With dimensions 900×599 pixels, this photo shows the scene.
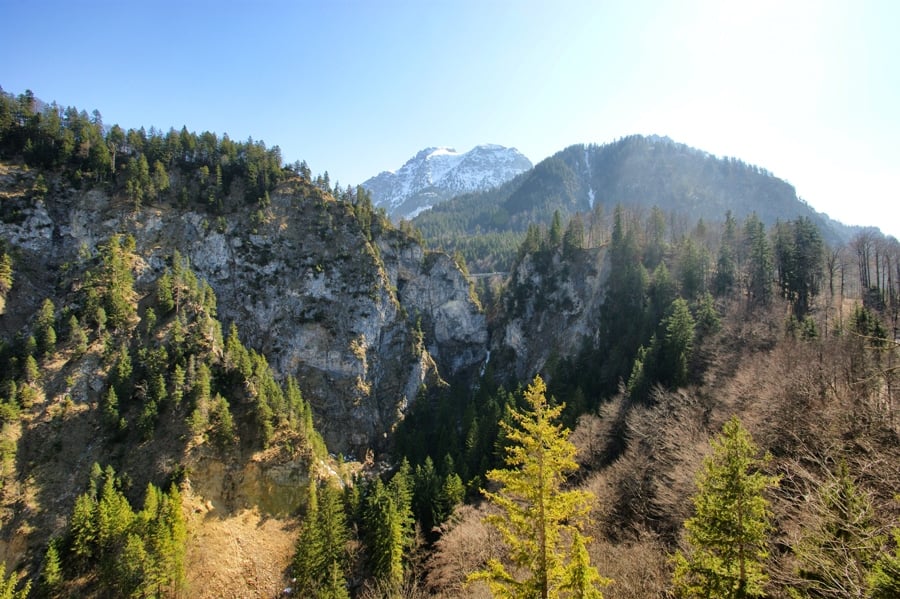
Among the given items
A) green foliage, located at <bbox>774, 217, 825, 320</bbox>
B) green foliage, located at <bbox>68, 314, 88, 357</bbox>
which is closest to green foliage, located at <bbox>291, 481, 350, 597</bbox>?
green foliage, located at <bbox>68, 314, 88, 357</bbox>

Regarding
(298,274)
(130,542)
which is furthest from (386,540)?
(298,274)

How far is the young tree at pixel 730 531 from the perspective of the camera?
17.1 metres

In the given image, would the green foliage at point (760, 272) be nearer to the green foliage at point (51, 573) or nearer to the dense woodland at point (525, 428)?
the dense woodland at point (525, 428)

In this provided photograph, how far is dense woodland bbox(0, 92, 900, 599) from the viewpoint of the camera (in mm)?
16312

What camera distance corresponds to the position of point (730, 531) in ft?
57.4

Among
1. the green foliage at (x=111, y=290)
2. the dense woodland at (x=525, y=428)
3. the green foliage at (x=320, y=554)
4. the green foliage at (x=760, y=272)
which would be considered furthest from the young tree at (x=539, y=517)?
the green foliage at (x=760, y=272)

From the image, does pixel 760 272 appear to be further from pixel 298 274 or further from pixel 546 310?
pixel 298 274

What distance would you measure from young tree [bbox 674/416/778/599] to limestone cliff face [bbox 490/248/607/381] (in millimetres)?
66645

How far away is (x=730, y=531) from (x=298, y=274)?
85.2 meters

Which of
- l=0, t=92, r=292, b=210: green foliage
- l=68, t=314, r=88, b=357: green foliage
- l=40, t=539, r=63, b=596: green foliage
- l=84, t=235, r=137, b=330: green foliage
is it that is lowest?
l=40, t=539, r=63, b=596: green foliage

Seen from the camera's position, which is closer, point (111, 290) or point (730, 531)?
point (730, 531)

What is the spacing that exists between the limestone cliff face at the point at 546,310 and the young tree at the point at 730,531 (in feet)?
219

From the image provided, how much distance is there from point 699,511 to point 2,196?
337ft

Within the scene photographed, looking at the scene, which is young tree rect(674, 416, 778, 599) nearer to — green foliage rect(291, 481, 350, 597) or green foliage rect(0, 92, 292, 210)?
green foliage rect(291, 481, 350, 597)
